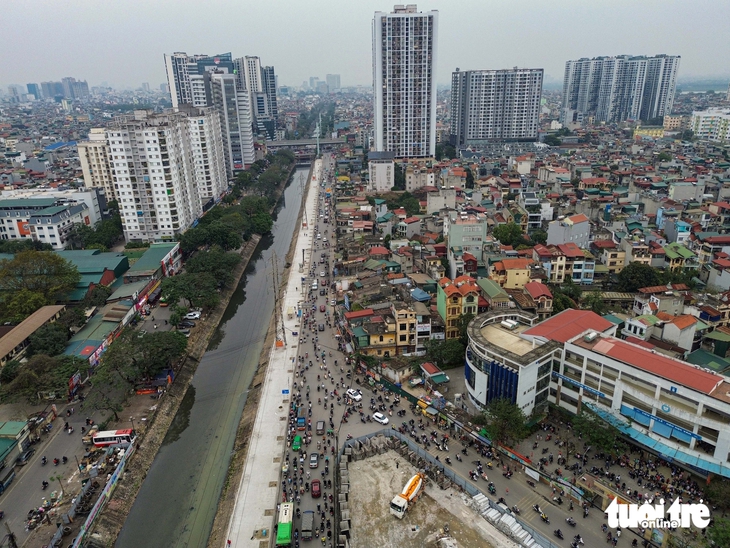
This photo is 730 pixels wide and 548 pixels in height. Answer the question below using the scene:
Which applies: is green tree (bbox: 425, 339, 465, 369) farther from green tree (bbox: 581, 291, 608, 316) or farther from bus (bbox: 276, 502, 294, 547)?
bus (bbox: 276, 502, 294, 547)

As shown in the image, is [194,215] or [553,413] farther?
[194,215]

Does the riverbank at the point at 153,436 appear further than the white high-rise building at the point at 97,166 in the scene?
No

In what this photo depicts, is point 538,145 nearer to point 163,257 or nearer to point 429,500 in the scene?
point 163,257

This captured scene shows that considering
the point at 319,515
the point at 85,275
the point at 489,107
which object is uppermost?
the point at 489,107

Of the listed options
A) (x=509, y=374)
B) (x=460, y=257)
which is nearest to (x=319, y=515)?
(x=509, y=374)

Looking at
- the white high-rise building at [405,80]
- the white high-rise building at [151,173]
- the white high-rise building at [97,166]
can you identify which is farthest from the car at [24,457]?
the white high-rise building at [405,80]

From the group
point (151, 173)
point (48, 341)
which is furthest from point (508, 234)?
point (48, 341)

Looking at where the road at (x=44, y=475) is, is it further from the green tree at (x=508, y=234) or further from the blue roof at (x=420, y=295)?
the green tree at (x=508, y=234)
